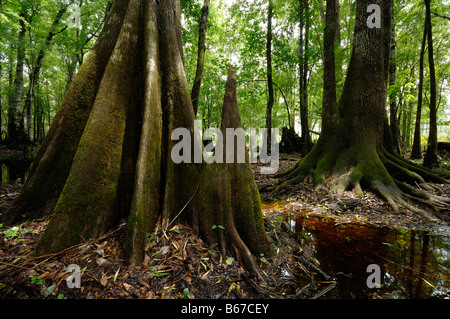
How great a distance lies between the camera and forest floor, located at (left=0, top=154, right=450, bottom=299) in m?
1.76

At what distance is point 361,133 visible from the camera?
19.0ft

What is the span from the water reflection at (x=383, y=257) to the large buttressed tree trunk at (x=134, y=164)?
98 centimetres

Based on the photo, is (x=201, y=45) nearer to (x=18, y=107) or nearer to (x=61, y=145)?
(x=61, y=145)

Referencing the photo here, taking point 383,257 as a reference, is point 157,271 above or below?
above

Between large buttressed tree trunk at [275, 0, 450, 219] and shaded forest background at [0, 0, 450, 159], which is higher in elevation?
shaded forest background at [0, 0, 450, 159]

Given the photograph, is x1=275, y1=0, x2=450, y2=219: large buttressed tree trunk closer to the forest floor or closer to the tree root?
the tree root

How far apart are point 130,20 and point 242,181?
325 cm

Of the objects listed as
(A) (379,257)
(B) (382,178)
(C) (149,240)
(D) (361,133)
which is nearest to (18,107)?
(C) (149,240)

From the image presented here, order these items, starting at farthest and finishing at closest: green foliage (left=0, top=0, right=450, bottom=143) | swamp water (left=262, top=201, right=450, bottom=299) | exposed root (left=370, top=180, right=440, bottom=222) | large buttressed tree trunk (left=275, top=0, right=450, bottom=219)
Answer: green foliage (left=0, top=0, right=450, bottom=143) → large buttressed tree trunk (left=275, top=0, right=450, bottom=219) → exposed root (left=370, top=180, right=440, bottom=222) → swamp water (left=262, top=201, right=450, bottom=299)

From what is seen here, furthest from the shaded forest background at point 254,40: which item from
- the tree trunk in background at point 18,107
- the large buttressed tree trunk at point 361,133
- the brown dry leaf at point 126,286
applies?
the brown dry leaf at point 126,286

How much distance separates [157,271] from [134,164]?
1.52m

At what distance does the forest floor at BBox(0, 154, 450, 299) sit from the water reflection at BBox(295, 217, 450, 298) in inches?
7.3

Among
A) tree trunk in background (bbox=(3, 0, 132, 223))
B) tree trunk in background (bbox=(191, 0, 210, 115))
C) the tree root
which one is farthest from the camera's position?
tree trunk in background (bbox=(191, 0, 210, 115))

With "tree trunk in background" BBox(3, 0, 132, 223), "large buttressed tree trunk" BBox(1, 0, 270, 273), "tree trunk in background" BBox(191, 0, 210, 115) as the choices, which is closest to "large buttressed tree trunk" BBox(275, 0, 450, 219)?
"large buttressed tree trunk" BBox(1, 0, 270, 273)
